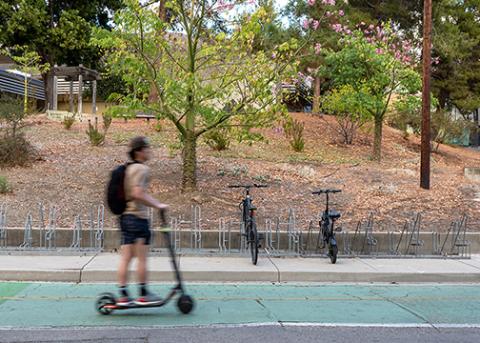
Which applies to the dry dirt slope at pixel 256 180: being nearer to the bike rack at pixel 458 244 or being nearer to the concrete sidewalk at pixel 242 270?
the bike rack at pixel 458 244

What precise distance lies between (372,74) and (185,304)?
13826 mm

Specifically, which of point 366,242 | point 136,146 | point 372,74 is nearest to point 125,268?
point 136,146

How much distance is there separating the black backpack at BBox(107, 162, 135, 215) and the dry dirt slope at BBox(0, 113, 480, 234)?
17.2 ft

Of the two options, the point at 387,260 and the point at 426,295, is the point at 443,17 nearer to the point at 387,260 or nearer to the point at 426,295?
the point at 387,260

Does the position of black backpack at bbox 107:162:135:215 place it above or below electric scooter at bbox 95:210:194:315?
above

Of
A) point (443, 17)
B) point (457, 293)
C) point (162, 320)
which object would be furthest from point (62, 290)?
point (443, 17)

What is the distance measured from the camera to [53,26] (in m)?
25.6

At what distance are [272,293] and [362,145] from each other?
566 inches

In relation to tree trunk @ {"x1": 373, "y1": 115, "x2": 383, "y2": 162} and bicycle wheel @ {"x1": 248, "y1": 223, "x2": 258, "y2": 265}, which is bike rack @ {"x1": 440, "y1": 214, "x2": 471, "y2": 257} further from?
tree trunk @ {"x1": 373, "y1": 115, "x2": 383, "y2": 162}

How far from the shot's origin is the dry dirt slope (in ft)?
39.1

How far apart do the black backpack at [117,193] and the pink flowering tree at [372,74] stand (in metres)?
13.0

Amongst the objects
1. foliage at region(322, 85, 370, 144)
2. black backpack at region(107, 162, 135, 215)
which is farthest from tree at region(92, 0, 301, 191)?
foliage at region(322, 85, 370, 144)

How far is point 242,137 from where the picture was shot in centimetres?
1195

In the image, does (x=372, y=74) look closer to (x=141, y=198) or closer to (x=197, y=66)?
(x=197, y=66)
